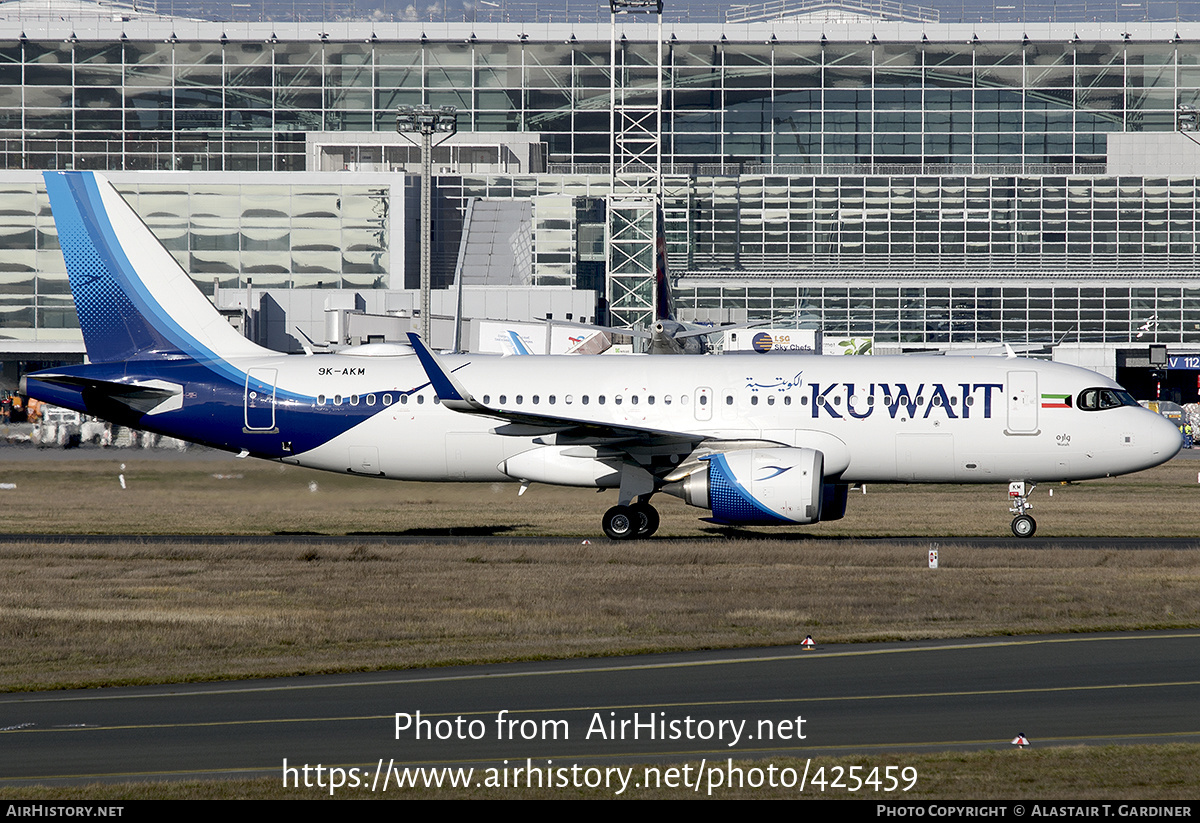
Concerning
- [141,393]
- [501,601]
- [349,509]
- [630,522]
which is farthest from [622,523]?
[141,393]

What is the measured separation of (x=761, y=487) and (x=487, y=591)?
7560 millimetres

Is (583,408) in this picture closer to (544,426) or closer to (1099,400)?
(544,426)

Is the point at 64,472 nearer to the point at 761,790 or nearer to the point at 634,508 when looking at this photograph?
the point at 634,508

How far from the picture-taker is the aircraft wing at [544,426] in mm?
26219

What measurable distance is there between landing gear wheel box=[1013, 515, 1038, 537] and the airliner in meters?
0.04

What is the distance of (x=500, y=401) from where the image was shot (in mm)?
29297

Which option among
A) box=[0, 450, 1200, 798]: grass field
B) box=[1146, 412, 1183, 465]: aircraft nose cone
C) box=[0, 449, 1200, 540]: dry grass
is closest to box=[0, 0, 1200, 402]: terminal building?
box=[0, 449, 1200, 540]: dry grass

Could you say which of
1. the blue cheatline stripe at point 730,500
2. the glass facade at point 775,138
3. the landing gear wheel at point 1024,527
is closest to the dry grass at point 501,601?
the blue cheatline stripe at point 730,500

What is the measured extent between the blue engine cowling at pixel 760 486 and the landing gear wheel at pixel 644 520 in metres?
1.57

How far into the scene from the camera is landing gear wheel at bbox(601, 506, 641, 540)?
28000 mm

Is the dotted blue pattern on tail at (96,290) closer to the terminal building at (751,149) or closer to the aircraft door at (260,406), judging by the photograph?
the aircraft door at (260,406)

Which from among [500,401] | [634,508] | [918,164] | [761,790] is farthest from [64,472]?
[918,164]

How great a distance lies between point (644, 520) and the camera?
28109mm

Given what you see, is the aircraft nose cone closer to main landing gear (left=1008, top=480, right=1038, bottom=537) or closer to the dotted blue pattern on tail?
main landing gear (left=1008, top=480, right=1038, bottom=537)
